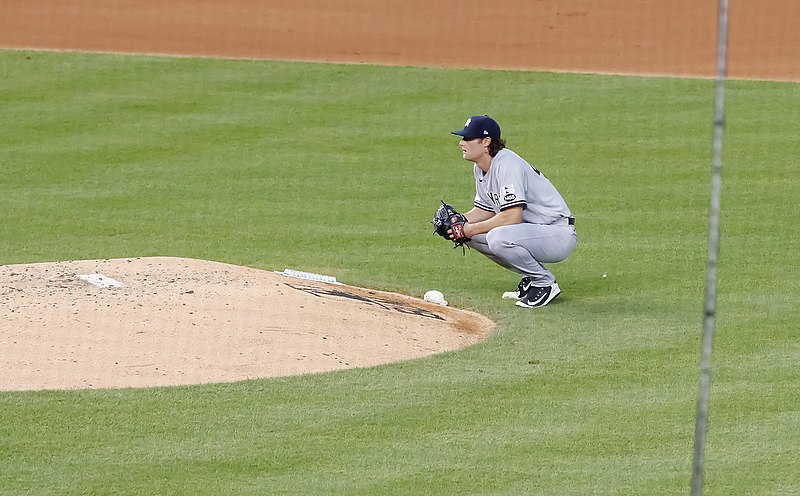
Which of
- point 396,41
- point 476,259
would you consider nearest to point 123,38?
point 396,41

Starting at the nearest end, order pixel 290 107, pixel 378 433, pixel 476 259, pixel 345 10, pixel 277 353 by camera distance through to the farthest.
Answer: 1. pixel 378 433
2. pixel 277 353
3. pixel 476 259
4. pixel 290 107
5. pixel 345 10

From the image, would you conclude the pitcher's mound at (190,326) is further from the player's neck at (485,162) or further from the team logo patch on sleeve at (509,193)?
the player's neck at (485,162)

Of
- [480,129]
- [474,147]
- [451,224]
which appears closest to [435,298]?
[451,224]

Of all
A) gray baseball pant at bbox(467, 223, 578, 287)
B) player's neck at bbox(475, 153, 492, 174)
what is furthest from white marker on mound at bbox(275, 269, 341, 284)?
player's neck at bbox(475, 153, 492, 174)

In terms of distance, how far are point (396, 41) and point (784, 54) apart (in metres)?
5.40

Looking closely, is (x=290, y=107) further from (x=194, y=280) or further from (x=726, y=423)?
(x=726, y=423)

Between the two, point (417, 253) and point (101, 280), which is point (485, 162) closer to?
point (417, 253)

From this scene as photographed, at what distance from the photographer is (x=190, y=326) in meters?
8.27

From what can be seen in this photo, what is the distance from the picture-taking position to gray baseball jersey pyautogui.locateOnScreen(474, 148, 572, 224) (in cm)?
938

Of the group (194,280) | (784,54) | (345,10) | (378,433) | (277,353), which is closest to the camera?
(378,433)

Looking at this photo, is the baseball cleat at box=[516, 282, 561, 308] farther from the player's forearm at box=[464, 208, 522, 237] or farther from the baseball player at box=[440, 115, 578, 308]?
the player's forearm at box=[464, 208, 522, 237]

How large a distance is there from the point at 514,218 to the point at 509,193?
7.4 inches

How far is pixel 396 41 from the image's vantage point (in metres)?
20.2

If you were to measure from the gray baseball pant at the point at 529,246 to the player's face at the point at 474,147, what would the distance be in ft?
1.69
